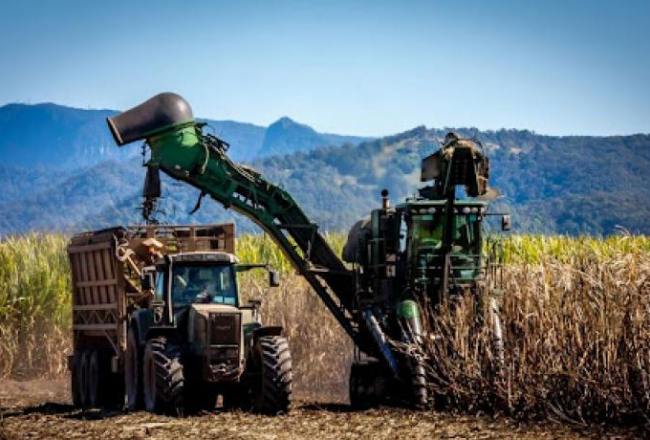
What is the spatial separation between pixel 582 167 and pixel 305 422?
589 feet

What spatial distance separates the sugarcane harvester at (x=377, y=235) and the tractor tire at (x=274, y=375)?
1843 mm

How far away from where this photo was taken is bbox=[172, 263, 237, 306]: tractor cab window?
60.0 feet

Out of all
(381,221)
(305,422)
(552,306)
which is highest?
(381,221)

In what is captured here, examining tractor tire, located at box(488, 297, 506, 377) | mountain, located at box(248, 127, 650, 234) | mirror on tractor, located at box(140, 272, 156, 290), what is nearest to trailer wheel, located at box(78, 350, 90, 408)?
mirror on tractor, located at box(140, 272, 156, 290)

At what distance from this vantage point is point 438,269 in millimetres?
19844

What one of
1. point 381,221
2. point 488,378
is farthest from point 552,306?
→ point 381,221

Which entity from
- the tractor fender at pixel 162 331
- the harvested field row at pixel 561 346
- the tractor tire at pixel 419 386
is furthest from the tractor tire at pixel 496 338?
the tractor fender at pixel 162 331

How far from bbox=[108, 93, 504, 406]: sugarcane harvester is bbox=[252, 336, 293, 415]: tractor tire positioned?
184 cm

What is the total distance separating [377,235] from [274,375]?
4.67 metres

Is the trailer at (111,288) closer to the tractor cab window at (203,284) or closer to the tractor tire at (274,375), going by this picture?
the tractor cab window at (203,284)

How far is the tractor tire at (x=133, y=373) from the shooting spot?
18531 mm

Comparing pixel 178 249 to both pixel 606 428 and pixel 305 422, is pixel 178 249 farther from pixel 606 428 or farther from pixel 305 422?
pixel 606 428

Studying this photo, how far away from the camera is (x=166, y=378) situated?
17125mm

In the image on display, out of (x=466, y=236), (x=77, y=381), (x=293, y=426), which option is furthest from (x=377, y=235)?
(x=77, y=381)
